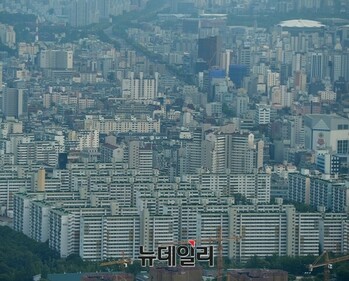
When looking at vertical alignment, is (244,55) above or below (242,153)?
below

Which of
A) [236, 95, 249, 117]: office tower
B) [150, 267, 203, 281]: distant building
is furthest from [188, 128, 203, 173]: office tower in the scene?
[150, 267, 203, 281]: distant building

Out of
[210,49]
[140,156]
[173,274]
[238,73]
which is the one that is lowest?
[238,73]

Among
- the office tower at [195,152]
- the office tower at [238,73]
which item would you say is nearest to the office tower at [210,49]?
the office tower at [238,73]

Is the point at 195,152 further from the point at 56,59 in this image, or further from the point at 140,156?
the point at 56,59

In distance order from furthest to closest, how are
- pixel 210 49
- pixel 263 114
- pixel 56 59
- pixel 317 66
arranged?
pixel 56 59 → pixel 210 49 → pixel 317 66 → pixel 263 114

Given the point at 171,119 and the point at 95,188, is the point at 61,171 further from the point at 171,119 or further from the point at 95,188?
the point at 171,119

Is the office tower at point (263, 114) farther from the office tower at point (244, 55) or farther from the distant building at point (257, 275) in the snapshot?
the distant building at point (257, 275)

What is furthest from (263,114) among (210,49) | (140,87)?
(210,49)

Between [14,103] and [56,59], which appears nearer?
[14,103]

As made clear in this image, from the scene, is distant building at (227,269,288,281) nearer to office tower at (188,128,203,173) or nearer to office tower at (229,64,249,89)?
office tower at (188,128,203,173)
